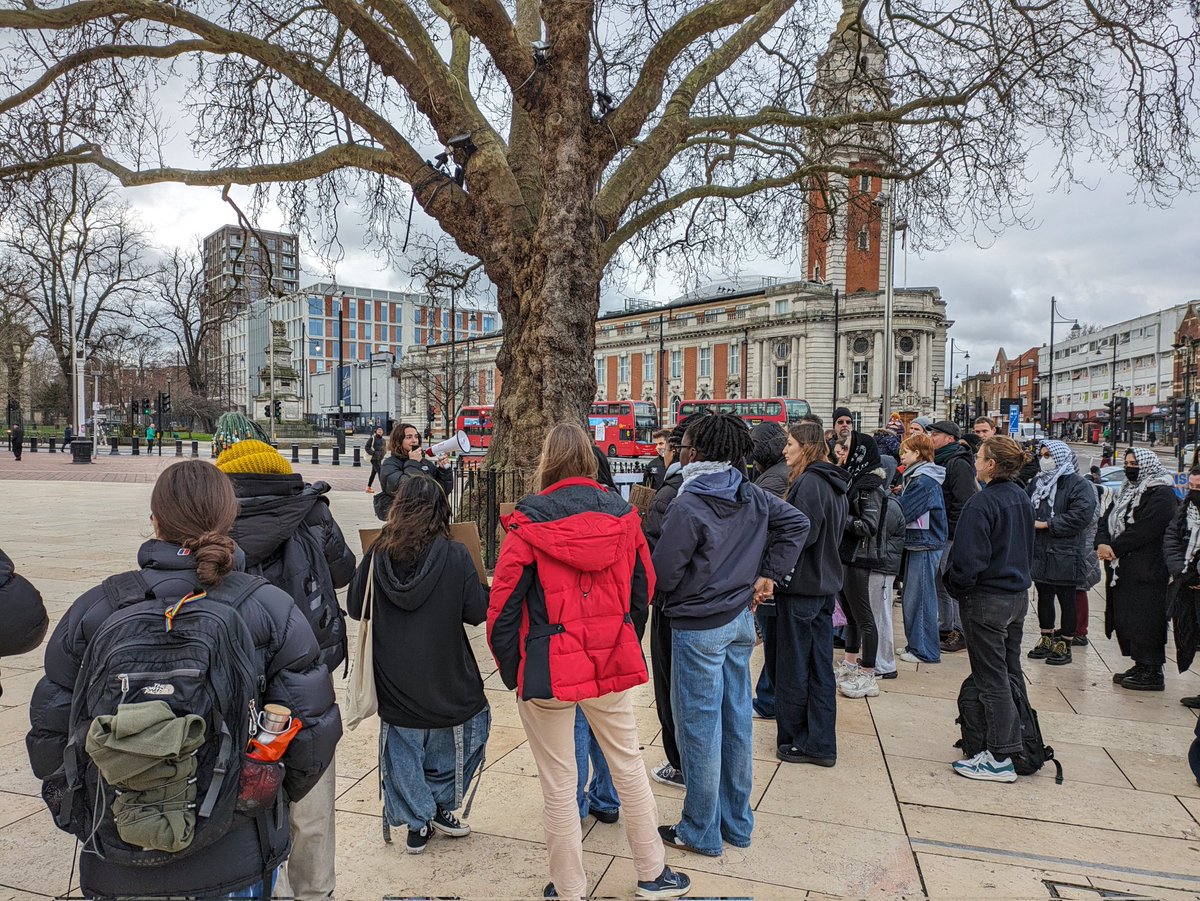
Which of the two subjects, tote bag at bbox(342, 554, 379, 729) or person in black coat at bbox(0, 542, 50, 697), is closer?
person in black coat at bbox(0, 542, 50, 697)

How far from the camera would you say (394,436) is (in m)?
6.09

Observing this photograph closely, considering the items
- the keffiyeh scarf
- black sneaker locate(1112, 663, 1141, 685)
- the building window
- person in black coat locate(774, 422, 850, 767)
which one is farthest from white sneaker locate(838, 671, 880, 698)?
the building window

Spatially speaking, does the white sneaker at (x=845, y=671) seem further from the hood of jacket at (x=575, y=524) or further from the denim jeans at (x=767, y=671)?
the hood of jacket at (x=575, y=524)

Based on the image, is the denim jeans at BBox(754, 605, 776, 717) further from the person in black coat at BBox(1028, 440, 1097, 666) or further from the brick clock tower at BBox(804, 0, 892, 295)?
the brick clock tower at BBox(804, 0, 892, 295)

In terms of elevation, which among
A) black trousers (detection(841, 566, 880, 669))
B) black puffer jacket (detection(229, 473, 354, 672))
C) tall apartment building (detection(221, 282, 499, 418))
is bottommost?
black trousers (detection(841, 566, 880, 669))

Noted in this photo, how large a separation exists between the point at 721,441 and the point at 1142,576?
411 centimetres

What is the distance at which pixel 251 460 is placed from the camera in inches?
100

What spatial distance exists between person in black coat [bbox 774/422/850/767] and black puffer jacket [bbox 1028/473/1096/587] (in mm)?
2679

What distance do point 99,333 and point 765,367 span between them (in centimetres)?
5028

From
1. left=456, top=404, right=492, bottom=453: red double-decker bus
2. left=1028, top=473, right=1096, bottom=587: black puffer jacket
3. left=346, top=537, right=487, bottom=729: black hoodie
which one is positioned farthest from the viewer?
left=456, top=404, right=492, bottom=453: red double-decker bus

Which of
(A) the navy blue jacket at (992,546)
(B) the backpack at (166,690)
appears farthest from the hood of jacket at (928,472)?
(B) the backpack at (166,690)

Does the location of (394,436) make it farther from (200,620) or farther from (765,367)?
(765,367)

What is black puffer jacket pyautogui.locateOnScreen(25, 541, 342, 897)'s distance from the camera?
5.72ft

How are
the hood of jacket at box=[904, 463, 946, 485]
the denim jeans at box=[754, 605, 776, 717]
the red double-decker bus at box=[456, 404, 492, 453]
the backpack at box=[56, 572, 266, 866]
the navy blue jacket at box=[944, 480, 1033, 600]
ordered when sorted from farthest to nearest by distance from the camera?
the red double-decker bus at box=[456, 404, 492, 453], the hood of jacket at box=[904, 463, 946, 485], the denim jeans at box=[754, 605, 776, 717], the navy blue jacket at box=[944, 480, 1033, 600], the backpack at box=[56, 572, 266, 866]
